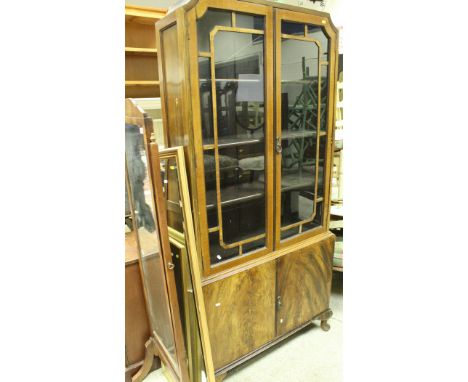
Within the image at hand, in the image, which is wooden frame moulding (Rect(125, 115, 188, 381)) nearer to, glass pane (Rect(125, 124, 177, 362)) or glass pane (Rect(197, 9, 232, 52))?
glass pane (Rect(125, 124, 177, 362))

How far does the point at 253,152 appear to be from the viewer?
1.69m

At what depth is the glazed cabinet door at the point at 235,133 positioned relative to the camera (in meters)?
1.43

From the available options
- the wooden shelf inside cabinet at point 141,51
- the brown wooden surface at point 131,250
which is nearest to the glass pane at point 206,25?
the brown wooden surface at point 131,250

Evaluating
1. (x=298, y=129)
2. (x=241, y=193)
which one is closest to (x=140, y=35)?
(x=298, y=129)

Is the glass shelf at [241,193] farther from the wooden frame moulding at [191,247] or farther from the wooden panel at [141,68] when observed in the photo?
the wooden panel at [141,68]

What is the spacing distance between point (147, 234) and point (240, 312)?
1.95 ft
